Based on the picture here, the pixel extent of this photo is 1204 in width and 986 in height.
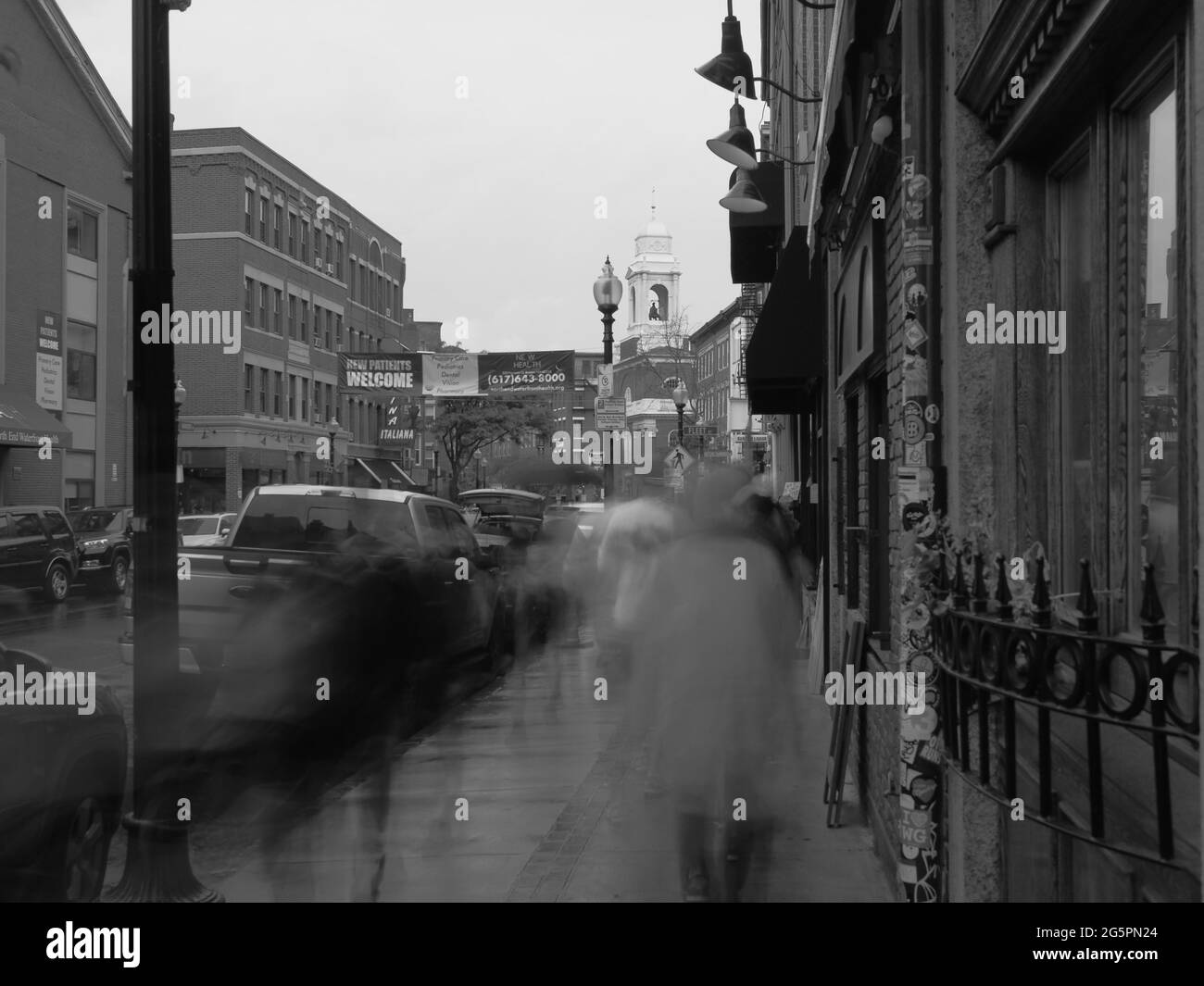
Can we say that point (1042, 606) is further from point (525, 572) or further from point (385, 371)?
point (385, 371)

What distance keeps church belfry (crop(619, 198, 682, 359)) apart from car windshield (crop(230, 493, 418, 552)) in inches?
2625

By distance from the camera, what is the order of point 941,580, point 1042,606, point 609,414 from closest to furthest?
point 1042,606, point 941,580, point 609,414

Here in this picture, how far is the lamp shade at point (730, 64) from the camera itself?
1015 cm

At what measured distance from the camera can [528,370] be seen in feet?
111

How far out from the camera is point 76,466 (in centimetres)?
3297

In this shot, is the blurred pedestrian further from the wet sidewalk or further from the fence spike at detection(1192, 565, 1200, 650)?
the fence spike at detection(1192, 565, 1200, 650)

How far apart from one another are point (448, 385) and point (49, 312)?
408 inches

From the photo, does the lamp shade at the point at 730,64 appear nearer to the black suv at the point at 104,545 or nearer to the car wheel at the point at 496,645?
the car wheel at the point at 496,645

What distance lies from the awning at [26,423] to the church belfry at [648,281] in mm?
49412

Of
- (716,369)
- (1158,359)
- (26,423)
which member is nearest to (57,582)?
(26,423)

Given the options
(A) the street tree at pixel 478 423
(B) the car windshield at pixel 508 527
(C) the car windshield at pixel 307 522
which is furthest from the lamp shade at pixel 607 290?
(A) the street tree at pixel 478 423

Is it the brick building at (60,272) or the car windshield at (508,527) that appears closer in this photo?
the car windshield at (508,527)

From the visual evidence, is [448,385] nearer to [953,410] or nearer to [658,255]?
[953,410]

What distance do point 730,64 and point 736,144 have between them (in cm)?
79
